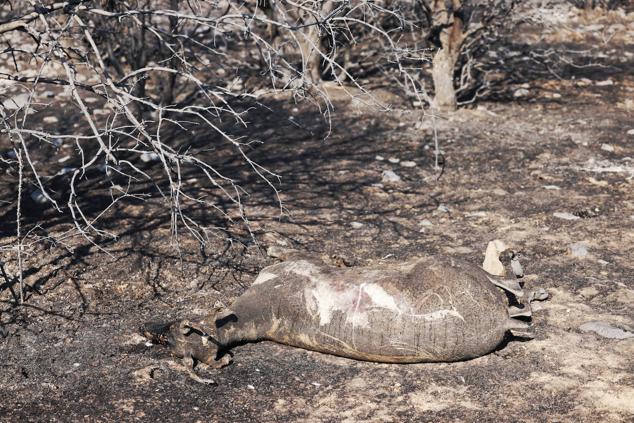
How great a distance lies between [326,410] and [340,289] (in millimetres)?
661

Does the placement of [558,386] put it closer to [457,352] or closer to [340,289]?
[457,352]

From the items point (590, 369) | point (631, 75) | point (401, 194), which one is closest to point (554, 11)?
point (631, 75)

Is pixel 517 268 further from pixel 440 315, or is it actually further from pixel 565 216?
pixel 440 315

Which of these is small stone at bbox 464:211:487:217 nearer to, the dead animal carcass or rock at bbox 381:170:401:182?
rock at bbox 381:170:401:182

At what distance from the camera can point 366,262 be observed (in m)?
5.41

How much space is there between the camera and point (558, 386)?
405cm

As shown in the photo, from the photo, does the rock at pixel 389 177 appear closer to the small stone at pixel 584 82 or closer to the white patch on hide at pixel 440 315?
the white patch on hide at pixel 440 315

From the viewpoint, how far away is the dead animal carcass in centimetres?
415

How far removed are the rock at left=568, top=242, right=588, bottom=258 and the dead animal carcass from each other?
3.81 ft

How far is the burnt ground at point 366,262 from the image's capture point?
13.2ft

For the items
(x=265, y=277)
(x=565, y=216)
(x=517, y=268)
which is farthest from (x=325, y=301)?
(x=565, y=216)

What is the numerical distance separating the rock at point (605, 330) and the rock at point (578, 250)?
0.92 meters

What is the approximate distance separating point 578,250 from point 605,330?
43.4 inches

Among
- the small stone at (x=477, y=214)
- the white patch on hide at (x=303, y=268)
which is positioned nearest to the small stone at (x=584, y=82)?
the small stone at (x=477, y=214)
